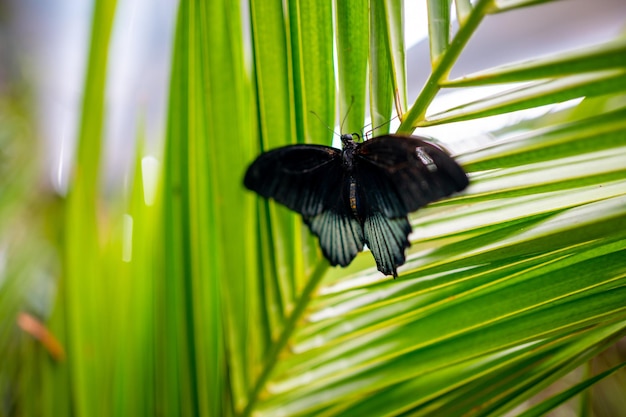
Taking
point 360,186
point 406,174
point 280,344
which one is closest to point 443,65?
point 406,174

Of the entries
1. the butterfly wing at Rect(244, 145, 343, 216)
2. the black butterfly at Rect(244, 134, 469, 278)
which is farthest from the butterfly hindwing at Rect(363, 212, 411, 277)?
the butterfly wing at Rect(244, 145, 343, 216)

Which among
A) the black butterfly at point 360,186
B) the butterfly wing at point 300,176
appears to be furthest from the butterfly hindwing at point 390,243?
the butterfly wing at point 300,176

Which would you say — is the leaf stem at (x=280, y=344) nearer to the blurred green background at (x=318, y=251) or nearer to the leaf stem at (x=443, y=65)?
the blurred green background at (x=318, y=251)

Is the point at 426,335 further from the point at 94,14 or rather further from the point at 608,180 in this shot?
the point at 94,14

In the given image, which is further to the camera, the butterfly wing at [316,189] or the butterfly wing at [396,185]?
the butterfly wing at [316,189]

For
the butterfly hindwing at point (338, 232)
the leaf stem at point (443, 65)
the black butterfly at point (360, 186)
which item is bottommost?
the butterfly hindwing at point (338, 232)

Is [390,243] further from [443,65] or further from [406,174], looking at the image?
[443,65]

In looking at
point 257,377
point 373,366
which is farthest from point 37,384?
point 373,366

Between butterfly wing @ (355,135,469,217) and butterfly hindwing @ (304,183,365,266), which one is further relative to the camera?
butterfly hindwing @ (304,183,365,266)

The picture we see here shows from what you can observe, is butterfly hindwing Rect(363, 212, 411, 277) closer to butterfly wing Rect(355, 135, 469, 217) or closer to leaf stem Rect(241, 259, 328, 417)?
butterfly wing Rect(355, 135, 469, 217)
